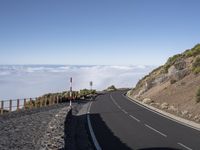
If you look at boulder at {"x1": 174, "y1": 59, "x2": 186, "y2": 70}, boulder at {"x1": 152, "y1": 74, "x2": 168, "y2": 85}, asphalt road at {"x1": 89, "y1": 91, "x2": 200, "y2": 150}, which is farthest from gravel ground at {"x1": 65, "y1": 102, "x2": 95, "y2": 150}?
boulder at {"x1": 152, "y1": 74, "x2": 168, "y2": 85}

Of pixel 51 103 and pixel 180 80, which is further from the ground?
pixel 180 80

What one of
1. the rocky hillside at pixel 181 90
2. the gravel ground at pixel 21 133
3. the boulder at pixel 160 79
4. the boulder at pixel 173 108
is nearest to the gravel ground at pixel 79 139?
the gravel ground at pixel 21 133

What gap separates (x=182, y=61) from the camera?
4797cm

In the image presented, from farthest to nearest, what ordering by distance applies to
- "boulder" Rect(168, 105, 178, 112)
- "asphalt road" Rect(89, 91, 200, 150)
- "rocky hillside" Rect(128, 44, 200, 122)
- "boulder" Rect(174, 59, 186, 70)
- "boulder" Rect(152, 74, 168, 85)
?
"boulder" Rect(152, 74, 168, 85) → "boulder" Rect(174, 59, 186, 70) → "boulder" Rect(168, 105, 178, 112) → "rocky hillside" Rect(128, 44, 200, 122) → "asphalt road" Rect(89, 91, 200, 150)

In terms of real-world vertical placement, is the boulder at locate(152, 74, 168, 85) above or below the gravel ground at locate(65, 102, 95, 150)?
above

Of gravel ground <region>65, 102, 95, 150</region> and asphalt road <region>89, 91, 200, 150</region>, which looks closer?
gravel ground <region>65, 102, 95, 150</region>

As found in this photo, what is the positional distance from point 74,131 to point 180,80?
85.5 ft

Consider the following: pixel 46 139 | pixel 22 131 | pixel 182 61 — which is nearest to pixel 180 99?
pixel 182 61

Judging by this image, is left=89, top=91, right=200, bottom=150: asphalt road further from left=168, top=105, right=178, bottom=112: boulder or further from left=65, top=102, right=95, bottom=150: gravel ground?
left=168, top=105, right=178, bottom=112: boulder

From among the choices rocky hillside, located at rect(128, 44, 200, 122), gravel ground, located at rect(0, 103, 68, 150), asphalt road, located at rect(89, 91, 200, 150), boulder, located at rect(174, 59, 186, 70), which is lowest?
gravel ground, located at rect(0, 103, 68, 150)

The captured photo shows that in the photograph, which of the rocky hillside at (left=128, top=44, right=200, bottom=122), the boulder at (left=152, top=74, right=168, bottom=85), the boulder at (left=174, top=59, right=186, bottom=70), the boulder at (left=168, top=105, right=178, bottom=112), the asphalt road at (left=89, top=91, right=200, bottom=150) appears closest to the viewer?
the asphalt road at (left=89, top=91, right=200, bottom=150)

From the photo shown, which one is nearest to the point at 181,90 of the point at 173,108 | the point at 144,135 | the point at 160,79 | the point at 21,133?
the point at 173,108

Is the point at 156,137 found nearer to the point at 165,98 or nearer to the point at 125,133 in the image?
the point at 125,133

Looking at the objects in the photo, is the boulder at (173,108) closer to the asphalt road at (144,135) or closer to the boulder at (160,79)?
the asphalt road at (144,135)
